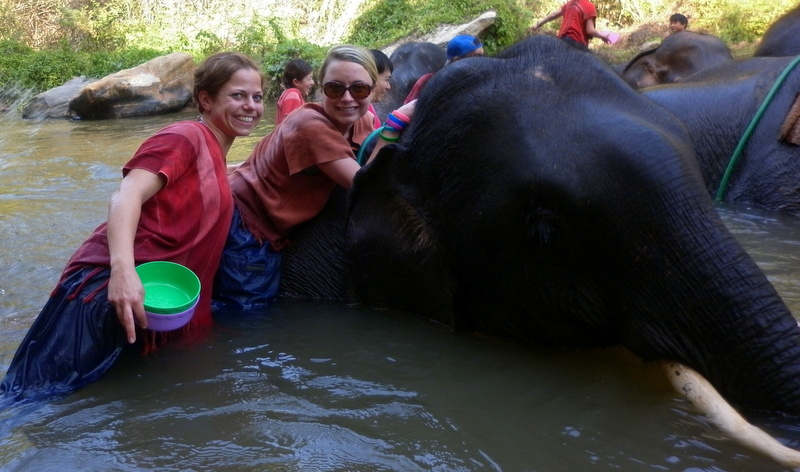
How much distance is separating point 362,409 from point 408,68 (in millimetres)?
4654

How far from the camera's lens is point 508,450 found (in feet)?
7.22

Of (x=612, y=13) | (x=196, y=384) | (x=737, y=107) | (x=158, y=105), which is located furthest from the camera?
(x=612, y=13)

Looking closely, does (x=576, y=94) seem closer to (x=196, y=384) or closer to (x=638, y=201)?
(x=638, y=201)

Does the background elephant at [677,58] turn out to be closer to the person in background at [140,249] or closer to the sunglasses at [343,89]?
the sunglasses at [343,89]

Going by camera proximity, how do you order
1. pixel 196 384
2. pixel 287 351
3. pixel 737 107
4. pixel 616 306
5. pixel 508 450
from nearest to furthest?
pixel 508 450
pixel 616 306
pixel 196 384
pixel 287 351
pixel 737 107

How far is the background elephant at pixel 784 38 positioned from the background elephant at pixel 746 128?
0.92 metres

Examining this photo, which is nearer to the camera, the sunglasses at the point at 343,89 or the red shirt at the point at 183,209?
the red shirt at the point at 183,209

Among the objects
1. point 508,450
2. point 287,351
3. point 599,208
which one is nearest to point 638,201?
point 599,208

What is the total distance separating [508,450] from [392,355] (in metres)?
0.81

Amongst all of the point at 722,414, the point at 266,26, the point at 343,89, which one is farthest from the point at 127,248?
the point at 266,26

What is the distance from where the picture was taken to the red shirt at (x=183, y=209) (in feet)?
9.58

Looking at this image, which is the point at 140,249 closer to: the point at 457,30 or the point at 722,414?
the point at 722,414

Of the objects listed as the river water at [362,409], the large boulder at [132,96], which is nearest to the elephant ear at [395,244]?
the river water at [362,409]

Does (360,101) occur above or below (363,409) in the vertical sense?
above
